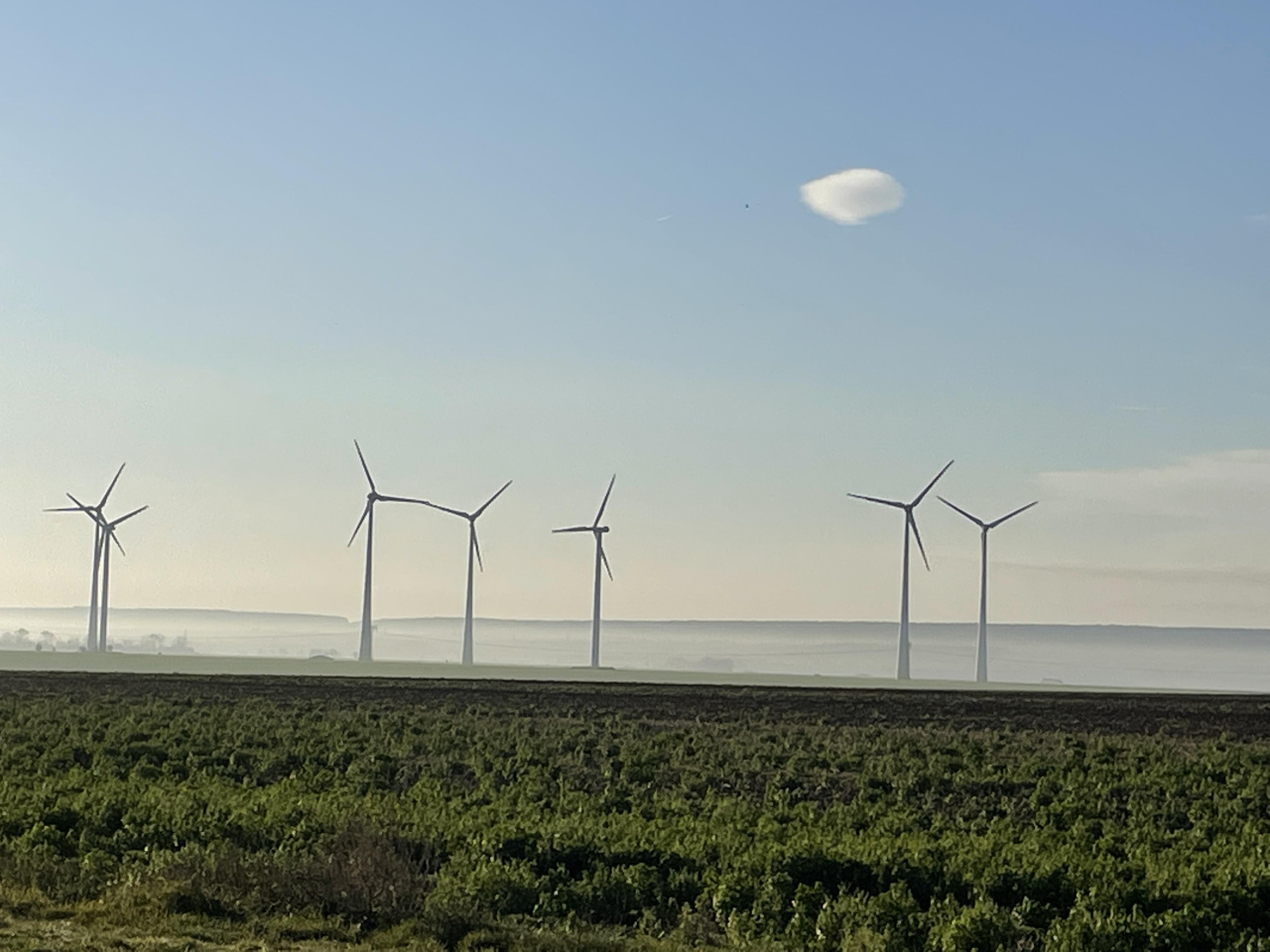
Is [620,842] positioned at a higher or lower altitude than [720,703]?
higher

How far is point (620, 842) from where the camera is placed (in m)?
25.3

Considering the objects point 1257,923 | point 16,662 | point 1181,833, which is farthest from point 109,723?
point 16,662

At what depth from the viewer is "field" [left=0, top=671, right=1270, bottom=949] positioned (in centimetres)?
2014

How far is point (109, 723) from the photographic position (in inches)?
2261

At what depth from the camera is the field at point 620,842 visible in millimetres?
20141

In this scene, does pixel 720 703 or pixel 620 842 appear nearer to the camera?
pixel 620 842

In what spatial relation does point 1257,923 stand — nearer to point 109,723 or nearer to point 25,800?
point 25,800

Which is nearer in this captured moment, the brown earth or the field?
the field

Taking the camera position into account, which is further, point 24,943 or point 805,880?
point 805,880

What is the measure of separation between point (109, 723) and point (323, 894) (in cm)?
3888

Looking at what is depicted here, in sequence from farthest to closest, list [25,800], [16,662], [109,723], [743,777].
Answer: [16,662]
[109,723]
[743,777]
[25,800]

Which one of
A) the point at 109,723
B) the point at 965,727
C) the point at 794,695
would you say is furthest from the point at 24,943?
the point at 794,695

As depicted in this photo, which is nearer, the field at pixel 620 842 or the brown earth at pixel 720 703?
the field at pixel 620 842

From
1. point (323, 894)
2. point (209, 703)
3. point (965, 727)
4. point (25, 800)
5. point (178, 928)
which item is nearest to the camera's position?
point (178, 928)
